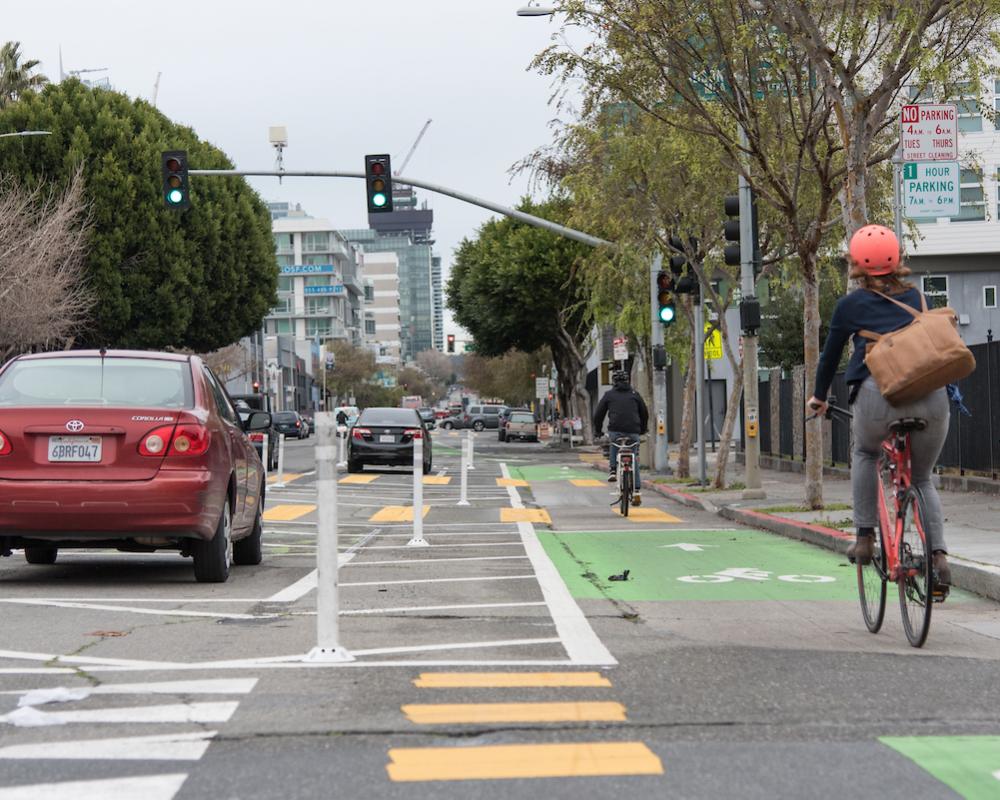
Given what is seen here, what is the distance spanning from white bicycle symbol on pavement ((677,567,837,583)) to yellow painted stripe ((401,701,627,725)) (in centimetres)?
545

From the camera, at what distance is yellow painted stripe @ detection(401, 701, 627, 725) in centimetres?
539

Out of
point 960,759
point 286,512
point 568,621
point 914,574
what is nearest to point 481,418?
point 286,512

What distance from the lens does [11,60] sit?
5459 centimetres

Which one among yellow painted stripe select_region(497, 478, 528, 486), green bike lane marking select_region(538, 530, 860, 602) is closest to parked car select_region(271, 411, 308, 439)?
yellow painted stripe select_region(497, 478, 528, 486)

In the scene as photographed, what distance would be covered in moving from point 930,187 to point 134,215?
104 feet

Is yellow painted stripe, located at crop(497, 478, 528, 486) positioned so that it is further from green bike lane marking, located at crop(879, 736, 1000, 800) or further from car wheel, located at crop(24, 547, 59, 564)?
green bike lane marking, located at crop(879, 736, 1000, 800)

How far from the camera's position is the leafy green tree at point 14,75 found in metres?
53.8

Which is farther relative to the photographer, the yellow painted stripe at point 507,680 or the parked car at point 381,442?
the parked car at point 381,442

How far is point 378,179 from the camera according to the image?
84.1 feet

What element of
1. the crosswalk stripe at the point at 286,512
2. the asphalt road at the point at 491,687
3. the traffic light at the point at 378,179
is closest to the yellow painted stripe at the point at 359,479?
the traffic light at the point at 378,179

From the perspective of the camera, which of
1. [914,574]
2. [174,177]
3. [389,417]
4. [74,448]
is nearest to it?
[914,574]

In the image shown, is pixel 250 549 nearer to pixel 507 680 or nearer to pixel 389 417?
pixel 507 680

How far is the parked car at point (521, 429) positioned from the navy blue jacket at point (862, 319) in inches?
2610

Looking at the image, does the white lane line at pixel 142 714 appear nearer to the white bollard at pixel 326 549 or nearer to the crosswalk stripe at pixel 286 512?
the white bollard at pixel 326 549
